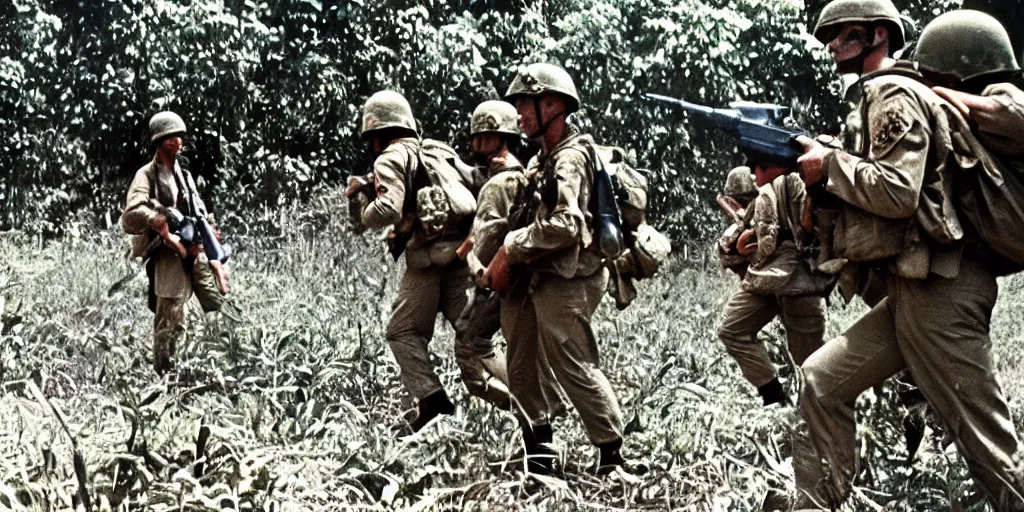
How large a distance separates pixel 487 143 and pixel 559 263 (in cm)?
175

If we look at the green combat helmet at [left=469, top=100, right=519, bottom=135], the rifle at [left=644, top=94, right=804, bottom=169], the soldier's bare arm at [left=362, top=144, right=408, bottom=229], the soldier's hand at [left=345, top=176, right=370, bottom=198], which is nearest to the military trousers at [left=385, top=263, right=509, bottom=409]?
the soldier's bare arm at [left=362, top=144, right=408, bottom=229]

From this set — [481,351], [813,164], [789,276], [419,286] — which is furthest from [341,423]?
[813,164]

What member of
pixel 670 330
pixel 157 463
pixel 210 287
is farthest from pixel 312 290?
pixel 157 463

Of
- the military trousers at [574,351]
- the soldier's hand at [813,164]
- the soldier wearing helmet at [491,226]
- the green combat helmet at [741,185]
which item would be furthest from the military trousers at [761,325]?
the soldier's hand at [813,164]

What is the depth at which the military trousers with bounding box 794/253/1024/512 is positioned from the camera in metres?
4.73

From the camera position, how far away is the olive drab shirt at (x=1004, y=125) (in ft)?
15.5

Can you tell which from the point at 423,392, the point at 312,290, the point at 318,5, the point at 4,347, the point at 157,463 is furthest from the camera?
the point at 318,5

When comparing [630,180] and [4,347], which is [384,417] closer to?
[630,180]

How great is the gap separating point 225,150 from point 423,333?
31.8ft

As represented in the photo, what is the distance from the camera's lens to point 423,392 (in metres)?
7.68

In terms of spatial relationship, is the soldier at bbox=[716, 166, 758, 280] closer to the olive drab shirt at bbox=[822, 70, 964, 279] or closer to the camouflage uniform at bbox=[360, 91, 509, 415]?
the camouflage uniform at bbox=[360, 91, 509, 415]

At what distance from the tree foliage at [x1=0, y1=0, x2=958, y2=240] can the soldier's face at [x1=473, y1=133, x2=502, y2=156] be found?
7.66m

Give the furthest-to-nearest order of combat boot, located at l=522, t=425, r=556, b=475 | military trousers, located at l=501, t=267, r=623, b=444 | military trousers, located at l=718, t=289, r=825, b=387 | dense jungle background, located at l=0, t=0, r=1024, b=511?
1. military trousers, located at l=718, t=289, r=825, b=387
2. combat boot, located at l=522, t=425, r=556, b=475
3. military trousers, located at l=501, t=267, r=623, b=444
4. dense jungle background, located at l=0, t=0, r=1024, b=511

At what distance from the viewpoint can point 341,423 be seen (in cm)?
696
